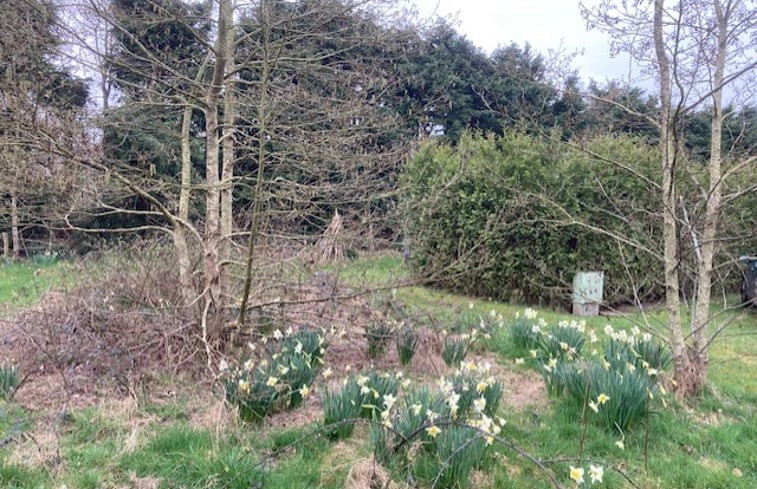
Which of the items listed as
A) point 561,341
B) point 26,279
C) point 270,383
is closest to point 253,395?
point 270,383

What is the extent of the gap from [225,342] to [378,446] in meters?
2.34

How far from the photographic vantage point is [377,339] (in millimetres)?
4750

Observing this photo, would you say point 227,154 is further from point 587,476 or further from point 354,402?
point 587,476

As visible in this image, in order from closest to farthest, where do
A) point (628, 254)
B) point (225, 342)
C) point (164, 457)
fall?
point (164, 457), point (225, 342), point (628, 254)

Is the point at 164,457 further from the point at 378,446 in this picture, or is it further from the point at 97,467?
the point at 378,446

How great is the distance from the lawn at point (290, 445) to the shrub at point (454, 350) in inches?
29.9

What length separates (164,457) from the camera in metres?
2.81

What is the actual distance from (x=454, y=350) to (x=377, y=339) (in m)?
0.74

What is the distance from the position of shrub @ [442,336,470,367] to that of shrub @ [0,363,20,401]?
10.9 feet

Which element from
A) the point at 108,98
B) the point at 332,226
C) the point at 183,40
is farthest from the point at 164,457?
the point at 183,40

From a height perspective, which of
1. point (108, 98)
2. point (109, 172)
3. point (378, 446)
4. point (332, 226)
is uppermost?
point (108, 98)

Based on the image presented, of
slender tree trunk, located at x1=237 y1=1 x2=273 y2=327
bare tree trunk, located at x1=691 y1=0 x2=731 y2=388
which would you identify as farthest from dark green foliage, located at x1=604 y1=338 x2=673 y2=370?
slender tree trunk, located at x1=237 y1=1 x2=273 y2=327

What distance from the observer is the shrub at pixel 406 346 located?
4.53 meters

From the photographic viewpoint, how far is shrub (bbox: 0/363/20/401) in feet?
11.8
